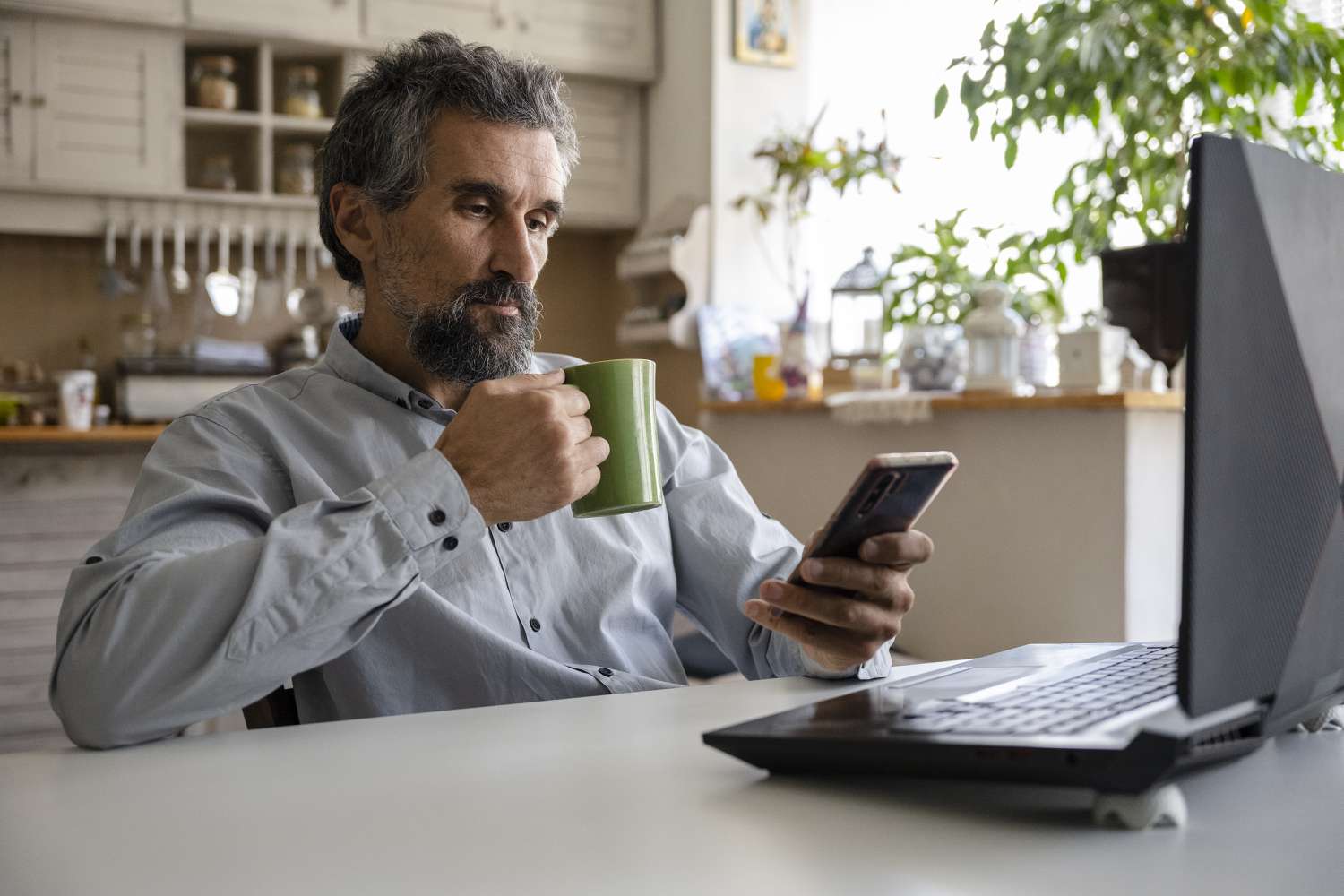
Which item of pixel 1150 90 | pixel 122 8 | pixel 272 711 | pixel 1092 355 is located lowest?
pixel 272 711

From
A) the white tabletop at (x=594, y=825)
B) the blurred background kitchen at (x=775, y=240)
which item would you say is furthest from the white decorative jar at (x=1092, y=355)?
the white tabletop at (x=594, y=825)

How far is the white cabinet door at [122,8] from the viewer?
3.18 metres

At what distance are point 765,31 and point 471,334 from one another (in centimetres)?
273

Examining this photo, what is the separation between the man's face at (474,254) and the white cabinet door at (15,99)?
2443 millimetres

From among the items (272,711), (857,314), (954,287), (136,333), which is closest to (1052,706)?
(272,711)

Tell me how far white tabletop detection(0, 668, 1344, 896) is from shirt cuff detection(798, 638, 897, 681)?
0.24 m

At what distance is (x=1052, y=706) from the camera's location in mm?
661

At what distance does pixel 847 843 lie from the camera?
0.56 meters

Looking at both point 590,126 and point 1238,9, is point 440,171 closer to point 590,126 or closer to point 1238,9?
point 1238,9

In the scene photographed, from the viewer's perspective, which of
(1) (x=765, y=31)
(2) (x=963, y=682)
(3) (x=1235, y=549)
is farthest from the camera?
(1) (x=765, y=31)

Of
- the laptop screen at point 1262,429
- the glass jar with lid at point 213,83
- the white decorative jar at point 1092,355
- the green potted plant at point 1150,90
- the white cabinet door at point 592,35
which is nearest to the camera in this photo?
the laptop screen at point 1262,429

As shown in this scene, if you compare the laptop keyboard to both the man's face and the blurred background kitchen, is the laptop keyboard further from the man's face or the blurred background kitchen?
the blurred background kitchen

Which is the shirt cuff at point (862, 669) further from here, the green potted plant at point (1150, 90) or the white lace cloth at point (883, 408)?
the white lace cloth at point (883, 408)

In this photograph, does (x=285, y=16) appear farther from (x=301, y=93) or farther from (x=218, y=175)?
(x=218, y=175)
